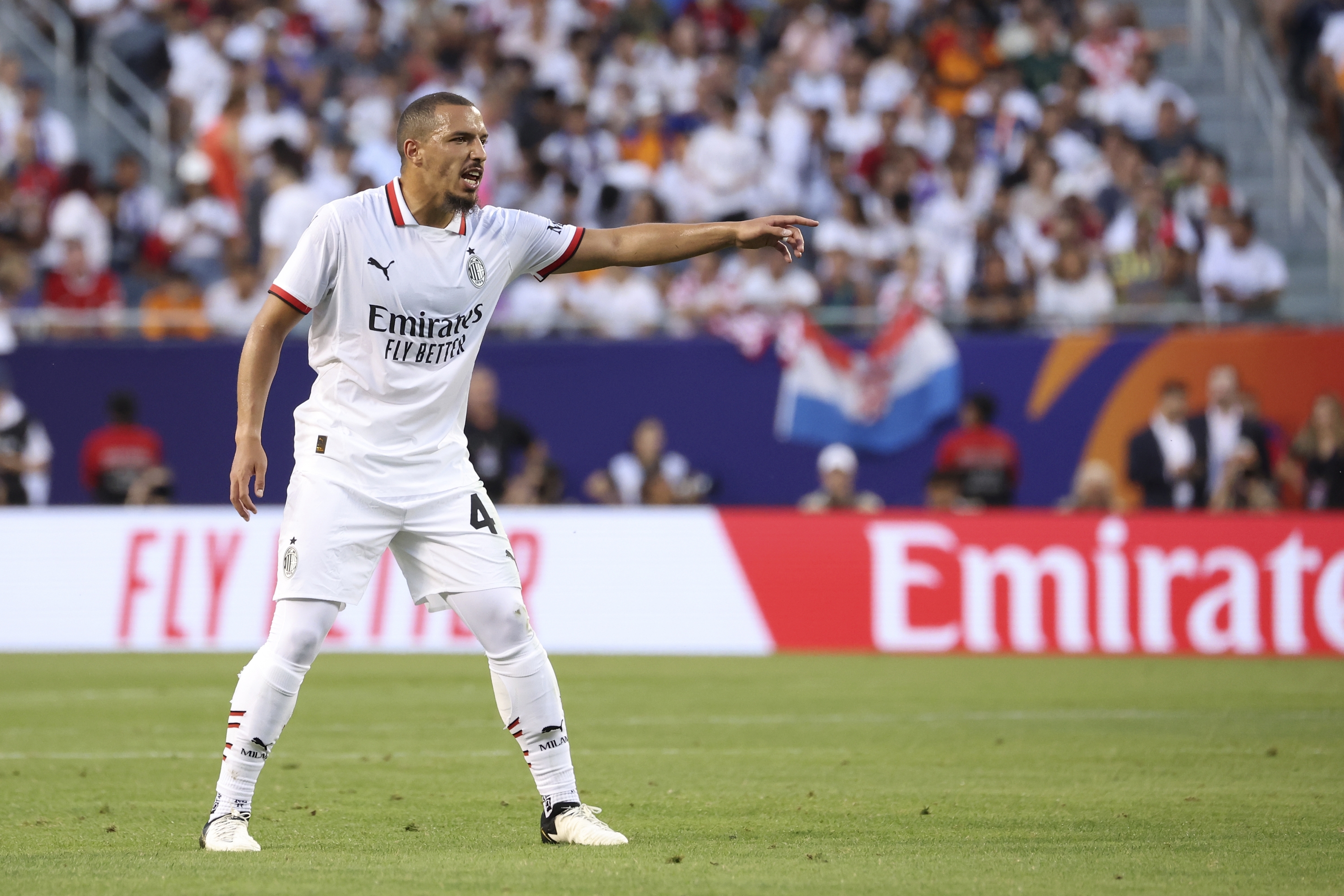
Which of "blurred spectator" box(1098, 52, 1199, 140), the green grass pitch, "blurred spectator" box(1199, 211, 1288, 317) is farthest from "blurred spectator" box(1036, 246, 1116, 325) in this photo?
the green grass pitch

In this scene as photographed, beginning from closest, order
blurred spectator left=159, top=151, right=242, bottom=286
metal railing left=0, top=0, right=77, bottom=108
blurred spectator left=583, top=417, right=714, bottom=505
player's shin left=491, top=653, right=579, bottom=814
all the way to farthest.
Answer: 1. player's shin left=491, top=653, right=579, bottom=814
2. blurred spectator left=583, top=417, right=714, bottom=505
3. blurred spectator left=159, top=151, right=242, bottom=286
4. metal railing left=0, top=0, right=77, bottom=108

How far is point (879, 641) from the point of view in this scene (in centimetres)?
1605

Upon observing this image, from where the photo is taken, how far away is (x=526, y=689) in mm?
6906

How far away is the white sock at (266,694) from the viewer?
21.6 ft

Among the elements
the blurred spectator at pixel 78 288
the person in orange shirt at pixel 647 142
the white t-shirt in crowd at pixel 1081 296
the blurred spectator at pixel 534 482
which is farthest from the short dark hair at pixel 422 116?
the person in orange shirt at pixel 647 142

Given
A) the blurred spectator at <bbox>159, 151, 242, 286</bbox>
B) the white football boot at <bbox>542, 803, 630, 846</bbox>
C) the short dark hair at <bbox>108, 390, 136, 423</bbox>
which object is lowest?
the white football boot at <bbox>542, 803, 630, 846</bbox>

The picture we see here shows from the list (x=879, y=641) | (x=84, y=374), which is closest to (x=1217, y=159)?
(x=879, y=641)

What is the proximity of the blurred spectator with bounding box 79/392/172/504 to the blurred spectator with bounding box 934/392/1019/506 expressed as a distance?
24.1 ft

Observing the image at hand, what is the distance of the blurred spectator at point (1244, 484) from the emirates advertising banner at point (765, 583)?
141 cm

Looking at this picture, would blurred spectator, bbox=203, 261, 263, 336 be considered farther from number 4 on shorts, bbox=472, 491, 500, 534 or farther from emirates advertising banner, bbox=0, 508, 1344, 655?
number 4 on shorts, bbox=472, 491, 500, 534

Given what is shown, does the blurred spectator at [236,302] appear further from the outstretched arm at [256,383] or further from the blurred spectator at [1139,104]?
the outstretched arm at [256,383]

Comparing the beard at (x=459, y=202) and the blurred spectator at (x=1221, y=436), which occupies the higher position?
the beard at (x=459, y=202)

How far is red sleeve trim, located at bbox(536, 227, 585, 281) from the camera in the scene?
7.13m

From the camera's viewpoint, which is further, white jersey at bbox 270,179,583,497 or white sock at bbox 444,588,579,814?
white sock at bbox 444,588,579,814
